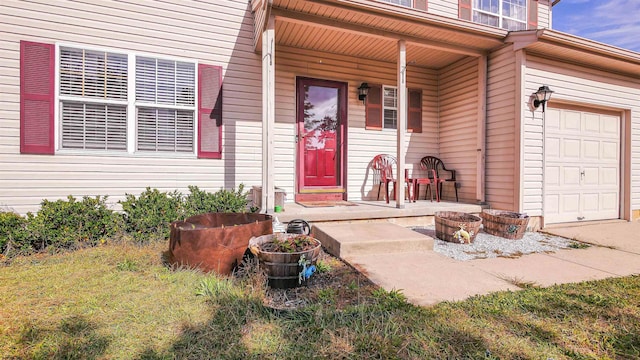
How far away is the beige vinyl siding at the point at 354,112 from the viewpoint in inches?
204

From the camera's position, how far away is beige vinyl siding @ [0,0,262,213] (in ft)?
12.5

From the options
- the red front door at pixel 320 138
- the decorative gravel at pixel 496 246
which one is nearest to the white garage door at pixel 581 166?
the decorative gravel at pixel 496 246

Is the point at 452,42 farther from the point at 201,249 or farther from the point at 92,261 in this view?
the point at 92,261

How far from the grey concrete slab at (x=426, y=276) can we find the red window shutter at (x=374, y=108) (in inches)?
124

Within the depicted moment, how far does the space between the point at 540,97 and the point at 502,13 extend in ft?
9.10

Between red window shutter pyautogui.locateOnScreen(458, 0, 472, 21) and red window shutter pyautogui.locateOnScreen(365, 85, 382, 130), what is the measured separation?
222 centimetres

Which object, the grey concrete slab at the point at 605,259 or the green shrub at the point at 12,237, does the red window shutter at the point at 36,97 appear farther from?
the grey concrete slab at the point at 605,259

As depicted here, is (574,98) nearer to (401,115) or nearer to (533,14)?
(533,14)

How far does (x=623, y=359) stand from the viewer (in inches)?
60.2

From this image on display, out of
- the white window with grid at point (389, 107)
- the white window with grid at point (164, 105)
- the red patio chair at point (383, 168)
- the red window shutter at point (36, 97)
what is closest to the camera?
the red window shutter at point (36, 97)

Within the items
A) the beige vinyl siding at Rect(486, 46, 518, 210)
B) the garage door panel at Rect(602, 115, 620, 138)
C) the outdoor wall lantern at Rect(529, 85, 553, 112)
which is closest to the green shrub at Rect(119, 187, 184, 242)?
the beige vinyl siding at Rect(486, 46, 518, 210)

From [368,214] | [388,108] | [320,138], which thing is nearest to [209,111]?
[320,138]

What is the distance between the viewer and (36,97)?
384 cm

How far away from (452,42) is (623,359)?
4.56 metres
